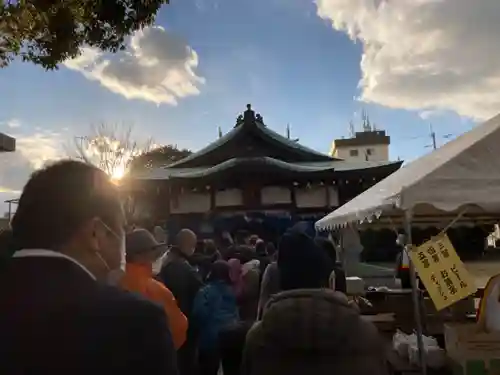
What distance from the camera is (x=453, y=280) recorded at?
4160 millimetres

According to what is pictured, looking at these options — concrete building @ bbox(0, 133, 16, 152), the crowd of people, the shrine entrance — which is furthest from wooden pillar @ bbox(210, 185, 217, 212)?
the crowd of people

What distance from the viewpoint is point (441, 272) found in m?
4.17

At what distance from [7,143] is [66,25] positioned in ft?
7.25

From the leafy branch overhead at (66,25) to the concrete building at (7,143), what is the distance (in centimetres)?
141

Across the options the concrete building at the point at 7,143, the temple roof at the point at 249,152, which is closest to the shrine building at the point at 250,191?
the temple roof at the point at 249,152

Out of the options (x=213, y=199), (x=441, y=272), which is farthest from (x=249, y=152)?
(x=441, y=272)

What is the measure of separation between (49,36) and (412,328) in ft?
20.7

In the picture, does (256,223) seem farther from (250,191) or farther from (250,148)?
(250,148)

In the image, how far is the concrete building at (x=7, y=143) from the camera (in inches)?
214

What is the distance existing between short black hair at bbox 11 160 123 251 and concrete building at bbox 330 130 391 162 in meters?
56.6

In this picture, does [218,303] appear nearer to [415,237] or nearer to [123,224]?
[123,224]

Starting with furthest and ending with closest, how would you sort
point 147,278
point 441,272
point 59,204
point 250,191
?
point 250,191, point 441,272, point 147,278, point 59,204

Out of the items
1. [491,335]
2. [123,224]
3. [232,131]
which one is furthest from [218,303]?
[232,131]

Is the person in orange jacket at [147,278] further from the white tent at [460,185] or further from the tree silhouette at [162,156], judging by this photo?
the tree silhouette at [162,156]
